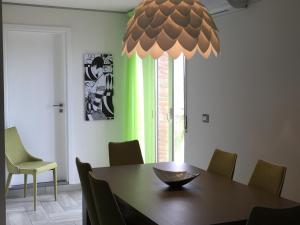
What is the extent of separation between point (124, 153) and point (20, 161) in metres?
1.83

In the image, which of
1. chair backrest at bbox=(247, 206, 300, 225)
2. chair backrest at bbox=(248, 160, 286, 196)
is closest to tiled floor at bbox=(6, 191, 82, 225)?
chair backrest at bbox=(248, 160, 286, 196)

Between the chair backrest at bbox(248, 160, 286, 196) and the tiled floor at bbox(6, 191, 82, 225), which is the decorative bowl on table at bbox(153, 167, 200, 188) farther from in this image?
the tiled floor at bbox(6, 191, 82, 225)

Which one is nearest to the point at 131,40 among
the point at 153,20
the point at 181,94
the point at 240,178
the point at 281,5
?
the point at 153,20

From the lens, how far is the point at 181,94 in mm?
5363

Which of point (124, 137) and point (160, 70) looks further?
point (124, 137)

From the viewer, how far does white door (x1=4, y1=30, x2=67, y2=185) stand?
573 centimetres

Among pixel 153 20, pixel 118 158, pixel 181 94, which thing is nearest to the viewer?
pixel 153 20

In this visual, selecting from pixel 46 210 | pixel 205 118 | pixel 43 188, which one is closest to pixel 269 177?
pixel 205 118

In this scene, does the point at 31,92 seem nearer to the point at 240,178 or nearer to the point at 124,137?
the point at 124,137

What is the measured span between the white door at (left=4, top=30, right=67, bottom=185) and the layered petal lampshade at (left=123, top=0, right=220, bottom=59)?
3.42 meters

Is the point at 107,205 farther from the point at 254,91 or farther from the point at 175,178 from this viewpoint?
the point at 254,91

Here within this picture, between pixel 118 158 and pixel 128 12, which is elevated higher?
pixel 128 12

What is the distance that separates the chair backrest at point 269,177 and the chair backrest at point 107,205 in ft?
3.56

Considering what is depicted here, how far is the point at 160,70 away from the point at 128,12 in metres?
1.01
